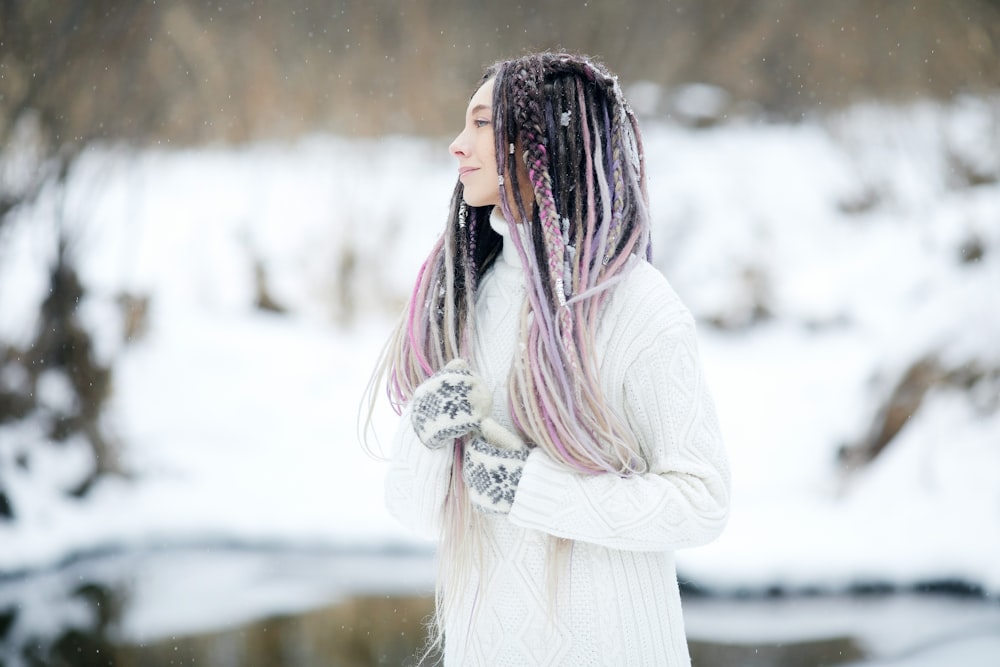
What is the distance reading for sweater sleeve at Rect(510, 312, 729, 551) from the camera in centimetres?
86

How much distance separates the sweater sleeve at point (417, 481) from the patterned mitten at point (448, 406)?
0.05 m

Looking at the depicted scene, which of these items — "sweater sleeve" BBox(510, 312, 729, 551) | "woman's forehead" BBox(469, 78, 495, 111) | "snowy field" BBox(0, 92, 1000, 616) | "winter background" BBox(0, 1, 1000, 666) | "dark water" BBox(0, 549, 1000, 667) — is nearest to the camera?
"sweater sleeve" BBox(510, 312, 729, 551)

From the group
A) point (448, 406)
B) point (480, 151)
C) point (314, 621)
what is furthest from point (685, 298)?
point (448, 406)

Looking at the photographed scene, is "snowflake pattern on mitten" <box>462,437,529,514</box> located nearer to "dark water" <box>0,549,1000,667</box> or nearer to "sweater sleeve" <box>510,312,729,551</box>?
"sweater sleeve" <box>510,312,729,551</box>

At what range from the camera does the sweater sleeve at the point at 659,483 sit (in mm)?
859

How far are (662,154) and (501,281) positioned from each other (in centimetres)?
321

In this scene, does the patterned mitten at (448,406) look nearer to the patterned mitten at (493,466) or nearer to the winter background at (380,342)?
the patterned mitten at (493,466)

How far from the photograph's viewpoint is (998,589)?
113 inches

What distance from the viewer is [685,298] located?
13.0 ft

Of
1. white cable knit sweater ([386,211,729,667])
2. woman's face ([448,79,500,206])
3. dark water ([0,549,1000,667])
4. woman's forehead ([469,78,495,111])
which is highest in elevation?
woman's forehead ([469,78,495,111])

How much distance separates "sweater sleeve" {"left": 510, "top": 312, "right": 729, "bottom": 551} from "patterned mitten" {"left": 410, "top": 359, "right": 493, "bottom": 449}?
7 cm

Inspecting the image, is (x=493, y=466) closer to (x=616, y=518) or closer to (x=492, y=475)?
(x=492, y=475)

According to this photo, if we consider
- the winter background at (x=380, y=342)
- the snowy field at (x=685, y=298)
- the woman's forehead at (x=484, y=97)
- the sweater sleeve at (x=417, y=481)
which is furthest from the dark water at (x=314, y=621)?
the woman's forehead at (x=484, y=97)

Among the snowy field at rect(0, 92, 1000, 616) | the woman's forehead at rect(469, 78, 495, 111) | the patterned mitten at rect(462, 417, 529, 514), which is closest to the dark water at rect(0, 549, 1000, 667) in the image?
the snowy field at rect(0, 92, 1000, 616)
